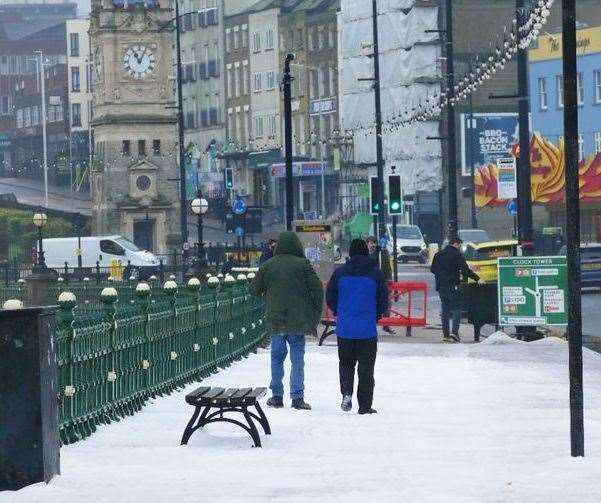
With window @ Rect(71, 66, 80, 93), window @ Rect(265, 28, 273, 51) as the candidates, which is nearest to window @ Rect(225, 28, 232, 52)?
window @ Rect(265, 28, 273, 51)

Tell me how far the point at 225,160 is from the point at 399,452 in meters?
135

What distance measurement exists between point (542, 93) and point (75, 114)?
85940mm

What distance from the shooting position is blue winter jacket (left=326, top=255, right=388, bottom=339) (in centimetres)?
2162

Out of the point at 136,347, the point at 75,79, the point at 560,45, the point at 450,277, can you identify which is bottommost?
the point at 450,277

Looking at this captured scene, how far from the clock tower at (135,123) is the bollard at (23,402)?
109m

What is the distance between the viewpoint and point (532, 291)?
1347 inches

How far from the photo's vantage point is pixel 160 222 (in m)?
129

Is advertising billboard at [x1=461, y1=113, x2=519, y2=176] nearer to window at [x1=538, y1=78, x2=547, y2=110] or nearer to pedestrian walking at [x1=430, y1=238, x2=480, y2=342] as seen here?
window at [x1=538, y1=78, x2=547, y2=110]

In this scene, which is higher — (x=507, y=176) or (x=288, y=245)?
(x=507, y=176)

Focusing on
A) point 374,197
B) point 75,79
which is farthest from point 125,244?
point 75,79

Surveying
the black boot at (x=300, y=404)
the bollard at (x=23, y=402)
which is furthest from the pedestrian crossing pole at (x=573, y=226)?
the black boot at (x=300, y=404)

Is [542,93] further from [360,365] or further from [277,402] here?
[360,365]

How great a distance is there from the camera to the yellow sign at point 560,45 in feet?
339

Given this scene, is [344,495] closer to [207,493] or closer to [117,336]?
[207,493]
